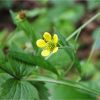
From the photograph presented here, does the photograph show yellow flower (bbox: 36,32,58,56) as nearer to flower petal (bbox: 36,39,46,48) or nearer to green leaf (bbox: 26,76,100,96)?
flower petal (bbox: 36,39,46,48)

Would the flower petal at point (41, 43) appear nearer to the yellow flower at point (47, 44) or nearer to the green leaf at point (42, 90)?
the yellow flower at point (47, 44)

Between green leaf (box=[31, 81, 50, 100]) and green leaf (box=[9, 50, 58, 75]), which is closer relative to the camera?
green leaf (box=[9, 50, 58, 75])

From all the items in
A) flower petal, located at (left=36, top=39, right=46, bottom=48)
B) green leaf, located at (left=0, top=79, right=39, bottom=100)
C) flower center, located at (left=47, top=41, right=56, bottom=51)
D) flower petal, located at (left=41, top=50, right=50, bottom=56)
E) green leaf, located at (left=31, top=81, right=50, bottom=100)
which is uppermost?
flower center, located at (left=47, top=41, right=56, bottom=51)

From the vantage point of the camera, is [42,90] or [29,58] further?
[42,90]

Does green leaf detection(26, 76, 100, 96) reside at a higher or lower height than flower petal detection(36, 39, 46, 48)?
lower

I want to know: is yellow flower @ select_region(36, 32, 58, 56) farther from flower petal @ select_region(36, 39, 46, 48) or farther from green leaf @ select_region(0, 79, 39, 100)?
green leaf @ select_region(0, 79, 39, 100)

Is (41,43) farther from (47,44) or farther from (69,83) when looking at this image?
(69,83)

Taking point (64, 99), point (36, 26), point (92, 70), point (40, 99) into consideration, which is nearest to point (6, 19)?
point (36, 26)

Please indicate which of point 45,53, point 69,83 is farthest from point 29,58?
point 69,83

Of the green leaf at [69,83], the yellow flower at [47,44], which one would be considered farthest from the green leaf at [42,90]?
the yellow flower at [47,44]

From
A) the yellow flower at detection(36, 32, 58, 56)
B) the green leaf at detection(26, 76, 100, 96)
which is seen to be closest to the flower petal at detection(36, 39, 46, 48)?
the yellow flower at detection(36, 32, 58, 56)
